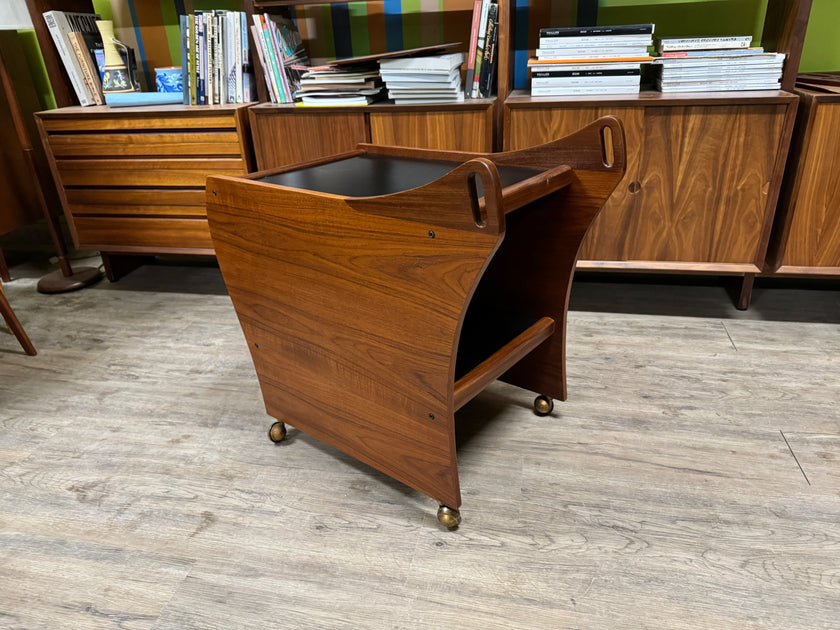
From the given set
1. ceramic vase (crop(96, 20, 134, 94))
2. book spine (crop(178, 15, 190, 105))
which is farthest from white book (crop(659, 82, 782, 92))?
ceramic vase (crop(96, 20, 134, 94))

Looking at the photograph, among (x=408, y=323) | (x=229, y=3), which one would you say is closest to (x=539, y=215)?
(x=408, y=323)

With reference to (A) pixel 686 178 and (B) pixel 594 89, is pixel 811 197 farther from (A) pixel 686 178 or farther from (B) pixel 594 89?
(B) pixel 594 89

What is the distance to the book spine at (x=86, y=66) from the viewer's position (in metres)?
2.33

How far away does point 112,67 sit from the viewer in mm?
2348

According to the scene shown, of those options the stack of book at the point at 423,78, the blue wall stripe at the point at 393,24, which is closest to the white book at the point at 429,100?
A: the stack of book at the point at 423,78

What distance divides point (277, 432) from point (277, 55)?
55.9 inches

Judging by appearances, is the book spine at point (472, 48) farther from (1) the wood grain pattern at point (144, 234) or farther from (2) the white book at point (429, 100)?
(1) the wood grain pattern at point (144, 234)

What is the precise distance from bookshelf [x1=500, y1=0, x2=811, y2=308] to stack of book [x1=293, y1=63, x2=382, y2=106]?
0.48 meters

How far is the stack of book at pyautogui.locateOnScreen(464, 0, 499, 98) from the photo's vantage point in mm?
1930

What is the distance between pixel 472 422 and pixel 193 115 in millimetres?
1538

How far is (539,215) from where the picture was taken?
1378 millimetres

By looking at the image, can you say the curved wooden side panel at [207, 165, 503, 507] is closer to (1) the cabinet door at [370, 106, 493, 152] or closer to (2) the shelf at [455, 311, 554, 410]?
(2) the shelf at [455, 311, 554, 410]

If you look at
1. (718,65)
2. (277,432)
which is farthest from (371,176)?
(718,65)

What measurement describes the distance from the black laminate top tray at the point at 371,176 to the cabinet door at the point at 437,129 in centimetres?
53
